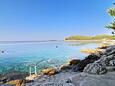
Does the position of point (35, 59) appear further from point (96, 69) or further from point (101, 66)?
point (96, 69)

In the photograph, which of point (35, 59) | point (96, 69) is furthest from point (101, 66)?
point (35, 59)

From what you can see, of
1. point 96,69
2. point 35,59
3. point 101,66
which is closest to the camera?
point 96,69

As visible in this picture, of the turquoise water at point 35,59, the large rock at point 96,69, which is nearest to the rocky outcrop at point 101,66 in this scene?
the large rock at point 96,69

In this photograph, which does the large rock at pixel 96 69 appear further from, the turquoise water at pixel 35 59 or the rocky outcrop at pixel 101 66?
the turquoise water at pixel 35 59

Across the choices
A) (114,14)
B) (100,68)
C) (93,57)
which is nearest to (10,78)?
(93,57)

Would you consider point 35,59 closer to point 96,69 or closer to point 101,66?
point 101,66

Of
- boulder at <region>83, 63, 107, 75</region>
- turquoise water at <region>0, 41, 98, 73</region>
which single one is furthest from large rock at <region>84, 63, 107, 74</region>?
turquoise water at <region>0, 41, 98, 73</region>

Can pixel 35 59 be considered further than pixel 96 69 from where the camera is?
Yes

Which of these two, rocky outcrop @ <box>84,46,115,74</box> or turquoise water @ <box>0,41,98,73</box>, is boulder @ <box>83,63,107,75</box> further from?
turquoise water @ <box>0,41,98,73</box>

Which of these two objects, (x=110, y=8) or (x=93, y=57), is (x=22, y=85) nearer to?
(x=93, y=57)

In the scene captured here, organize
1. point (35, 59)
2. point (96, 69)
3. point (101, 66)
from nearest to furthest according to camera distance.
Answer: point (96, 69), point (101, 66), point (35, 59)

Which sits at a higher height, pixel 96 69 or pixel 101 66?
pixel 101 66

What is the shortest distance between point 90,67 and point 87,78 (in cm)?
277

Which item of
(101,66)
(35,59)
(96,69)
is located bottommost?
(35,59)
